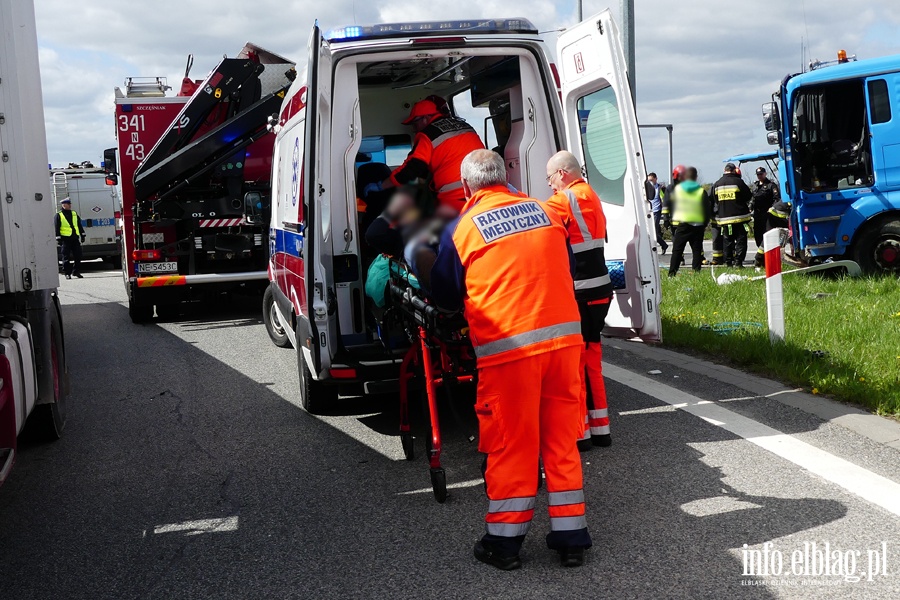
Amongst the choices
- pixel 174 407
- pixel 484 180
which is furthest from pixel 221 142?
pixel 484 180

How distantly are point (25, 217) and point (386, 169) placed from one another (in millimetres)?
2501

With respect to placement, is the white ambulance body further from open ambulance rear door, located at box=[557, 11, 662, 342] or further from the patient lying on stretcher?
the patient lying on stretcher

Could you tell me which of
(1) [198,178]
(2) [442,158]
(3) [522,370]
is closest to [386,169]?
(2) [442,158]

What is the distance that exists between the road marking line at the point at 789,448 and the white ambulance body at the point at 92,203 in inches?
815

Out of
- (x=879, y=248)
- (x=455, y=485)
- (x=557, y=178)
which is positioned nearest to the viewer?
(x=455, y=485)

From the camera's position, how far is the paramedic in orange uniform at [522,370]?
3805mm

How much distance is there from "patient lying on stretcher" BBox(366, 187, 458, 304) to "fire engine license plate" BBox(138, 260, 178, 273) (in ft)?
23.4

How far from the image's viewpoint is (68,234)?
2156cm

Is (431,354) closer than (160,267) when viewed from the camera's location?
Yes

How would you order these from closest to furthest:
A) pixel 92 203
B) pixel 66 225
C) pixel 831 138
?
pixel 831 138 → pixel 66 225 → pixel 92 203

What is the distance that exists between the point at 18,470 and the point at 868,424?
16.6 ft

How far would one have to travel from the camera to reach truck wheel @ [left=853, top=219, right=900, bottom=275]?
11664 mm

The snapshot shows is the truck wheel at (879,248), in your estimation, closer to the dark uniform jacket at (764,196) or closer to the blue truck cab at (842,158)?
the blue truck cab at (842,158)

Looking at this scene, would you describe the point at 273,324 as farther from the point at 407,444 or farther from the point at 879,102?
the point at 879,102
